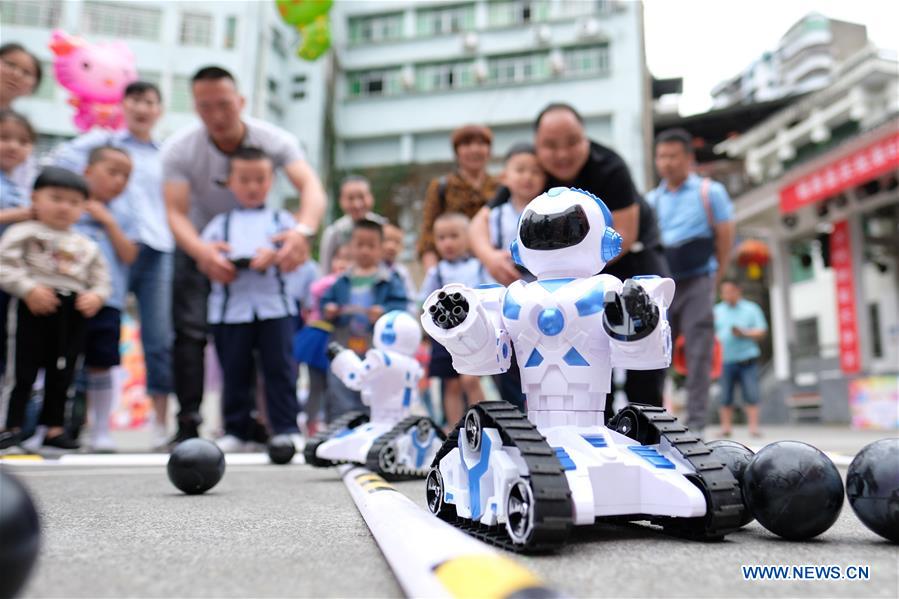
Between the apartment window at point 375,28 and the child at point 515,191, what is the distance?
81.1 ft

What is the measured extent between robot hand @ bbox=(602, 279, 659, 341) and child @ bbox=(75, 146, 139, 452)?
394cm

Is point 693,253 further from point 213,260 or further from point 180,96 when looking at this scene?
point 180,96

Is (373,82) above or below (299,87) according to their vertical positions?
above

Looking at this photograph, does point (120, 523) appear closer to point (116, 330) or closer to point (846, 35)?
point (116, 330)

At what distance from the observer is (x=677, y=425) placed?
1765mm

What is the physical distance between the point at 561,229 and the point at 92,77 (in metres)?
6.38

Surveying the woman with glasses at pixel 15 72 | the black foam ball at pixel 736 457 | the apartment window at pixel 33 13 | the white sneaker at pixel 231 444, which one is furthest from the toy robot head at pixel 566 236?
the apartment window at pixel 33 13

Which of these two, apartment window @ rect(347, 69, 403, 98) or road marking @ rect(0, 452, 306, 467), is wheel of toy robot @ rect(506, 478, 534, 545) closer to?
road marking @ rect(0, 452, 306, 467)

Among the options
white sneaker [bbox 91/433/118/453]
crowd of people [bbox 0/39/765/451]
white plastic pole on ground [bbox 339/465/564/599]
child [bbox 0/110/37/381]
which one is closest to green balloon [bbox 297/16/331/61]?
crowd of people [bbox 0/39/765/451]

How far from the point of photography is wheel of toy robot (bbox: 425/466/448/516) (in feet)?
6.03

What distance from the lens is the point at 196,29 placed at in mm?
24125

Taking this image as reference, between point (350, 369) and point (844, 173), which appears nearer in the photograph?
point (350, 369)

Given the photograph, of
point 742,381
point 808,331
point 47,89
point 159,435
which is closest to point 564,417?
point 159,435

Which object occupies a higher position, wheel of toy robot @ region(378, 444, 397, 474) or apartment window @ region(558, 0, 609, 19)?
apartment window @ region(558, 0, 609, 19)
